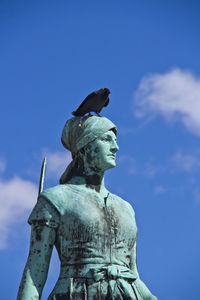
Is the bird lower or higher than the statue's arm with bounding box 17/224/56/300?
higher

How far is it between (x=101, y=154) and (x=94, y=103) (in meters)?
0.91

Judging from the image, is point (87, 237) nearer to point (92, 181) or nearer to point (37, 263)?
point (37, 263)

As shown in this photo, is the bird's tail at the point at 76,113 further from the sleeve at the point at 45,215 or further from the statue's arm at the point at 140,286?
the statue's arm at the point at 140,286

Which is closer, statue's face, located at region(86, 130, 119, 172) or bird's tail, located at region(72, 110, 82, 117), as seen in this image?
statue's face, located at region(86, 130, 119, 172)

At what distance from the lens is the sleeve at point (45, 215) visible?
319 inches

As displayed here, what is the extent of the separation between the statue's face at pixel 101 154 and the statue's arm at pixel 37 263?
1.17 meters

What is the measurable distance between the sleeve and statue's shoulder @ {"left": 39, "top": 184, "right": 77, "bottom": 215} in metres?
0.05

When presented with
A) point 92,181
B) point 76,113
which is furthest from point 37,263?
point 76,113

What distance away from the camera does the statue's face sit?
8.69 metres

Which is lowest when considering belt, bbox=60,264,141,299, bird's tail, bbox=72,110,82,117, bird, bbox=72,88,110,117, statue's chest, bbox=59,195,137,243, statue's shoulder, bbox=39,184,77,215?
belt, bbox=60,264,141,299

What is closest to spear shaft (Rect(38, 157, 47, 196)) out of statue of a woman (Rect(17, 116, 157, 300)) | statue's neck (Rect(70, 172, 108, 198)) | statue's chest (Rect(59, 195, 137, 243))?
statue of a woman (Rect(17, 116, 157, 300))

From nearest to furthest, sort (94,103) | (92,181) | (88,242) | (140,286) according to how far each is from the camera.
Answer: (88,242), (140,286), (92,181), (94,103)

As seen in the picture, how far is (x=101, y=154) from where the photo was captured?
28.5 feet

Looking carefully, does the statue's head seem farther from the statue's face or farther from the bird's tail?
the bird's tail
